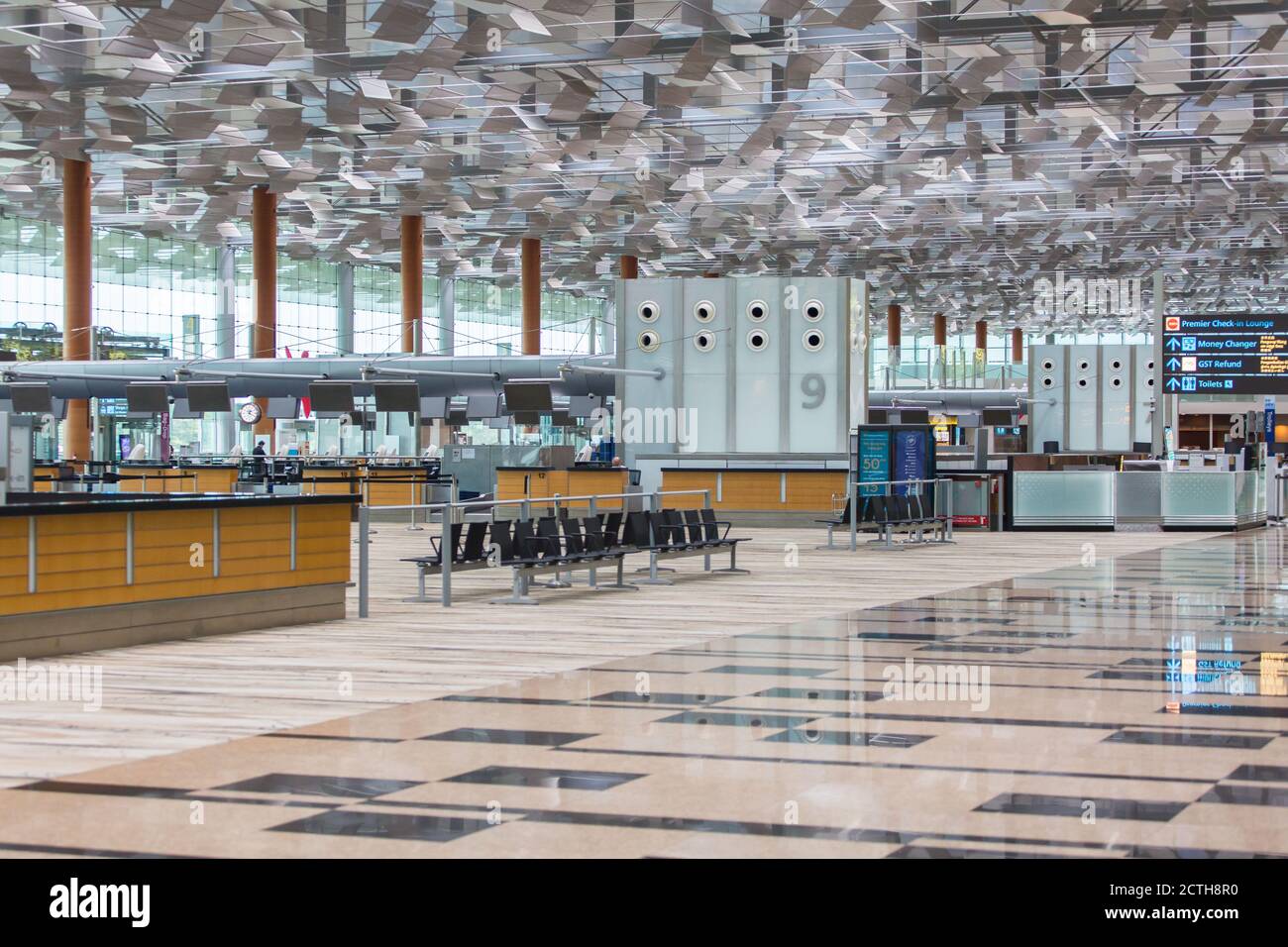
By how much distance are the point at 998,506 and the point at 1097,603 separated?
13.6m

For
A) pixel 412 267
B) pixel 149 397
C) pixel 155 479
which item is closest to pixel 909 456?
pixel 155 479

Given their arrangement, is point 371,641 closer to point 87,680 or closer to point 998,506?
point 87,680

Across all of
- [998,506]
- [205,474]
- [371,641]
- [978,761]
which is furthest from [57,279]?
[978,761]

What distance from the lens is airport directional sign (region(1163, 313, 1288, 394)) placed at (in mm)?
25359

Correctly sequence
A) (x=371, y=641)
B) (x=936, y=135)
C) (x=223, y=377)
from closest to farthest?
(x=371, y=641) < (x=936, y=135) < (x=223, y=377)

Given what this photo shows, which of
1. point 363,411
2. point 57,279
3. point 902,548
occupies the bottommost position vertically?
point 902,548

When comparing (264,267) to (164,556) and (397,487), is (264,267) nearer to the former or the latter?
(397,487)

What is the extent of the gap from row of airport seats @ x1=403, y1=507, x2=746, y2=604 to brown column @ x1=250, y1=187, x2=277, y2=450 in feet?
62.9

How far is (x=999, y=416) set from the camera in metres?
49.2

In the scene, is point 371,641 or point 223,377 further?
point 223,377

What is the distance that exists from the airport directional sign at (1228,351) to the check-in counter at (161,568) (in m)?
16.9

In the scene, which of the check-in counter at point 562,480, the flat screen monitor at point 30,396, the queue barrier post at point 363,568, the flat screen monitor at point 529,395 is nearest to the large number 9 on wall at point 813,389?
the check-in counter at point 562,480

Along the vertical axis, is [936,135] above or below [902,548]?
above
